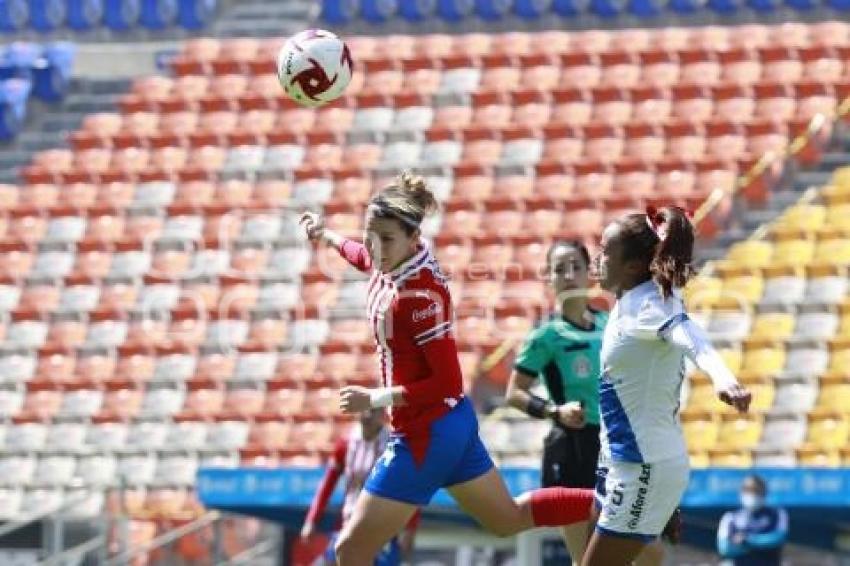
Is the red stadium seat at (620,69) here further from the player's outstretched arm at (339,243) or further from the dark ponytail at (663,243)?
the dark ponytail at (663,243)

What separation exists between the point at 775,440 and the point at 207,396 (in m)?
5.61

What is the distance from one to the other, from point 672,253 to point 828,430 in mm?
9760

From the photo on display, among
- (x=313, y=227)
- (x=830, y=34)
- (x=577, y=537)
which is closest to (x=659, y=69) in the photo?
(x=830, y=34)

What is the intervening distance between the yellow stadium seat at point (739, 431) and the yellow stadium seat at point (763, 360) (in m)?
0.52

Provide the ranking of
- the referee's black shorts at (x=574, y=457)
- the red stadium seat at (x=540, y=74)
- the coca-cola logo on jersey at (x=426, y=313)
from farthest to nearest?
the red stadium seat at (x=540, y=74), the referee's black shorts at (x=574, y=457), the coca-cola logo on jersey at (x=426, y=313)

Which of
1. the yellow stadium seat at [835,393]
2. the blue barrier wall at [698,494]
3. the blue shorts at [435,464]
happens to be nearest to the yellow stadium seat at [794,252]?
the yellow stadium seat at [835,393]

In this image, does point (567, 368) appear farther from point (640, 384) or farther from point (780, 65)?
point (780, 65)

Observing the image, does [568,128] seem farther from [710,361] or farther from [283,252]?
[710,361]

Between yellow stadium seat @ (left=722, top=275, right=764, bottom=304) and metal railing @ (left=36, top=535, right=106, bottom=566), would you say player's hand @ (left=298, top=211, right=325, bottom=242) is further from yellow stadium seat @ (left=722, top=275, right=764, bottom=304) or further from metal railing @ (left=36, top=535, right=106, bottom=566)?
yellow stadium seat @ (left=722, top=275, right=764, bottom=304)

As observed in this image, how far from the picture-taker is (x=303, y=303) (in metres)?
22.0

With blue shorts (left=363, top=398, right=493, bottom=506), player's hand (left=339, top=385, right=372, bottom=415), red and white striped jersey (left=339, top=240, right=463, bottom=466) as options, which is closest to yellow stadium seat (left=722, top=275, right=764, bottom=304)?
blue shorts (left=363, top=398, right=493, bottom=506)

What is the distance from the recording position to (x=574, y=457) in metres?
11.7

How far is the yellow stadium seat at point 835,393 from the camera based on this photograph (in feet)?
60.7

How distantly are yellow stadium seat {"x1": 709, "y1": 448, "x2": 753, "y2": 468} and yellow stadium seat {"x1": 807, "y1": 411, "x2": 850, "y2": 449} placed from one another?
1.66 ft
